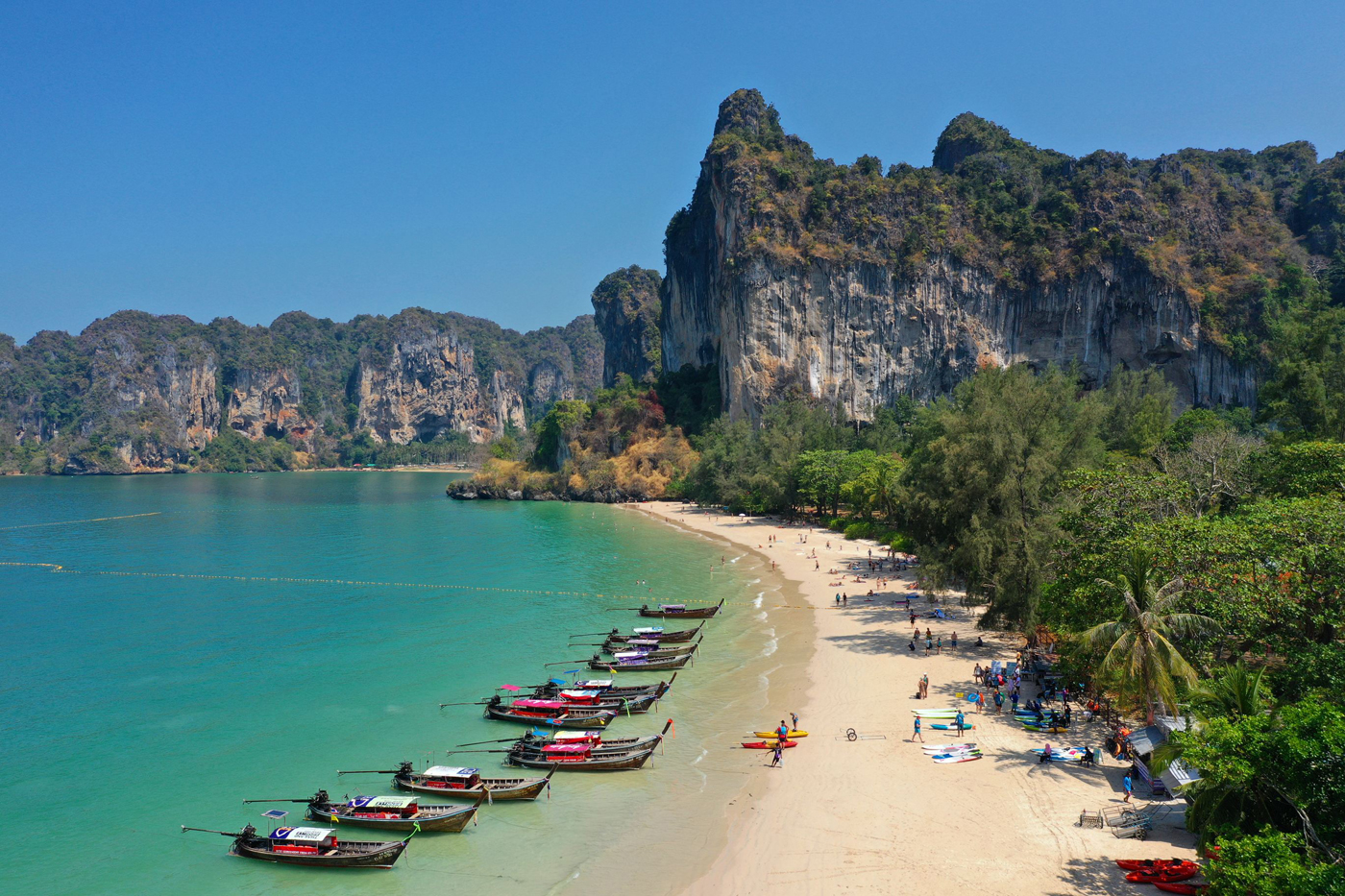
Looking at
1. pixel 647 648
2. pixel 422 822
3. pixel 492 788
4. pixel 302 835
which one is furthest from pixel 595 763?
pixel 647 648

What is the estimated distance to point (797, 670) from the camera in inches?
1194

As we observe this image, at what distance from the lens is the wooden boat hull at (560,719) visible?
2538cm

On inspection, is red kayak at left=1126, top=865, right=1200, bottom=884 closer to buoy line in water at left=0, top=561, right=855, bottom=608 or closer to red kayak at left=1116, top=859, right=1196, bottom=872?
red kayak at left=1116, top=859, right=1196, bottom=872

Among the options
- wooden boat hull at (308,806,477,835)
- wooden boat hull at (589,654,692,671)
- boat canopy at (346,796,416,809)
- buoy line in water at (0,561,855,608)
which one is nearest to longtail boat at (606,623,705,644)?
wooden boat hull at (589,654,692,671)

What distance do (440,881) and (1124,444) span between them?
59587 millimetres

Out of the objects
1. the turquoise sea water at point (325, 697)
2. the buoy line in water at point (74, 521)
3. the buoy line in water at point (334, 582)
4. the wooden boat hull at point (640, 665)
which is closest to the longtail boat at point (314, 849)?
the turquoise sea water at point (325, 697)

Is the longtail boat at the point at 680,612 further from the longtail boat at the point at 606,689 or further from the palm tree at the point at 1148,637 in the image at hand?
the palm tree at the point at 1148,637

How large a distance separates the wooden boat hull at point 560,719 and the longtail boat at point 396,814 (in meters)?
6.07

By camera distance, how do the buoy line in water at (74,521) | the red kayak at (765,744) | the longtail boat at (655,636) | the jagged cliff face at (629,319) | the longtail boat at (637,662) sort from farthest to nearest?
the jagged cliff face at (629,319) → the buoy line in water at (74,521) → the longtail boat at (655,636) → the longtail boat at (637,662) → the red kayak at (765,744)

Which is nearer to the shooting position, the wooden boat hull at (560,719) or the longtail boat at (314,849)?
the longtail boat at (314,849)

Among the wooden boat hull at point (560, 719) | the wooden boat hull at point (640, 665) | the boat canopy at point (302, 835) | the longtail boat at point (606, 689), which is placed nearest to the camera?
the boat canopy at point (302, 835)

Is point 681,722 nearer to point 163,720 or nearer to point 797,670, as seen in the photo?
point 797,670

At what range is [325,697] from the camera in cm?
2891

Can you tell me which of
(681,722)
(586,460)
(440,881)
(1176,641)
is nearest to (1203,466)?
(1176,641)
